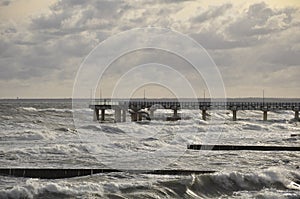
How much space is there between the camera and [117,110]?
67.6 m

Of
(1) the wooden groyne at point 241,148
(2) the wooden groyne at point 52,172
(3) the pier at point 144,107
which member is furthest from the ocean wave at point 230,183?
(3) the pier at point 144,107

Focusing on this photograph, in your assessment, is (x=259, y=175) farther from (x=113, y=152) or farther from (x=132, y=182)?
(x=113, y=152)

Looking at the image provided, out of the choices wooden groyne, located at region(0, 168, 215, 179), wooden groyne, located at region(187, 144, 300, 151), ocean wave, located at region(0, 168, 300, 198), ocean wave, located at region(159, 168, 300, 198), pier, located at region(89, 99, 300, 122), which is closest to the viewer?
ocean wave, located at region(0, 168, 300, 198)

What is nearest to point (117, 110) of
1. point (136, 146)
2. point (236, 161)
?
point (136, 146)

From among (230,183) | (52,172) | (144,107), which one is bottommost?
(230,183)

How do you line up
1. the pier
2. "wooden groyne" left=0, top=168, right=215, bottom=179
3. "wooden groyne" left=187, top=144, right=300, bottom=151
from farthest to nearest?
the pier → "wooden groyne" left=187, top=144, right=300, bottom=151 → "wooden groyne" left=0, top=168, right=215, bottom=179

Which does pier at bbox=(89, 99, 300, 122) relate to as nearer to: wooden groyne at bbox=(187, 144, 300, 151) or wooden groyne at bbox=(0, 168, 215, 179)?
wooden groyne at bbox=(187, 144, 300, 151)

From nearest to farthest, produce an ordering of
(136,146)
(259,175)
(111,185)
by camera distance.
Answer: (111,185) < (259,175) < (136,146)

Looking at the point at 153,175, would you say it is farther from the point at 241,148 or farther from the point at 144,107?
the point at 144,107

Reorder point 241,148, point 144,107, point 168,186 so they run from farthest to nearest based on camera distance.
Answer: point 144,107 < point 241,148 < point 168,186

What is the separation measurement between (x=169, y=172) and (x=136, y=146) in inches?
482

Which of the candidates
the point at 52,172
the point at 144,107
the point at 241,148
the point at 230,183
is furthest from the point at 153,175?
the point at 144,107

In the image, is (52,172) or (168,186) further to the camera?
(52,172)

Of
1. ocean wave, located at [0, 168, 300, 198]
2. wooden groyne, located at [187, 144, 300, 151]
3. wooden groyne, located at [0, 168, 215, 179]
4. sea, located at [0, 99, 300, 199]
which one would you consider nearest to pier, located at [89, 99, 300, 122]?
sea, located at [0, 99, 300, 199]
